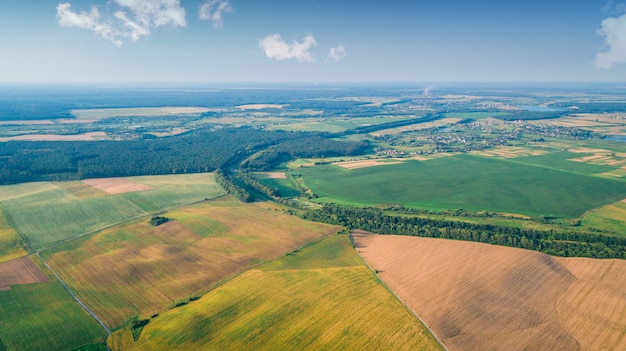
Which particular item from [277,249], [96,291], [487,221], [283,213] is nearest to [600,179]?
[487,221]

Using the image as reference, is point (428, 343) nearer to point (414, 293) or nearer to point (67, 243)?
point (414, 293)

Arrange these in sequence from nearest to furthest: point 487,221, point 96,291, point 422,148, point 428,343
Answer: point 428,343, point 96,291, point 487,221, point 422,148

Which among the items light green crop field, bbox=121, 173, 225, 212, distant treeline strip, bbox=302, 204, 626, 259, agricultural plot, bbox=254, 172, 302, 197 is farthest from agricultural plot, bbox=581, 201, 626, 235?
light green crop field, bbox=121, 173, 225, 212

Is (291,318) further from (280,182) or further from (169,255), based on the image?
(280,182)

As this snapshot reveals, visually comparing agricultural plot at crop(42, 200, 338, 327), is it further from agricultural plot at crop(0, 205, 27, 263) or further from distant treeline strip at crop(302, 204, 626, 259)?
distant treeline strip at crop(302, 204, 626, 259)

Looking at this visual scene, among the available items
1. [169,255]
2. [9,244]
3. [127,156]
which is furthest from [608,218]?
[127,156]
